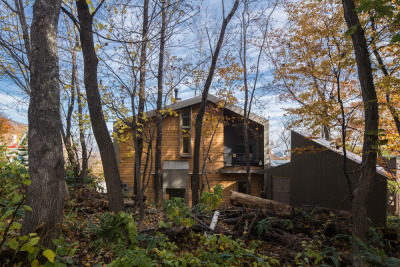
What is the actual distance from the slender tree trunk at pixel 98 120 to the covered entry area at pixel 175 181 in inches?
382

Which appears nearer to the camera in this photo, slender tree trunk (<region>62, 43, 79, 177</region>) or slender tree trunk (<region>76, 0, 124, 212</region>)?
slender tree trunk (<region>76, 0, 124, 212</region>)

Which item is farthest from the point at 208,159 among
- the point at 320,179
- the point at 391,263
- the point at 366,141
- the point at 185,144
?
the point at 391,263

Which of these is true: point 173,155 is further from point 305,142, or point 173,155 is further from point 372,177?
point 372,177

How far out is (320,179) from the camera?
33.4ft

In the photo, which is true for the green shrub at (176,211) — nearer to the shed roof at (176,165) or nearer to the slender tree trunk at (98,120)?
the slender tree trunk at (98,120)

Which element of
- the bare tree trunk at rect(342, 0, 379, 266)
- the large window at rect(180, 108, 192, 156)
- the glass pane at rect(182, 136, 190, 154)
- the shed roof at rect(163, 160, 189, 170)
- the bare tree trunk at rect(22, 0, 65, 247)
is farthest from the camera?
the glass pane at rect(182, 136, 190, 154)

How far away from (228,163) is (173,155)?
3439 millimetres

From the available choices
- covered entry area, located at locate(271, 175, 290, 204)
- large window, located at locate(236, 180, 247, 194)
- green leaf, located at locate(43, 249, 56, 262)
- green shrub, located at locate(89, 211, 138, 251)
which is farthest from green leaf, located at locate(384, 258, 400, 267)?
large window, located at locate(236, 180, 247, 194)

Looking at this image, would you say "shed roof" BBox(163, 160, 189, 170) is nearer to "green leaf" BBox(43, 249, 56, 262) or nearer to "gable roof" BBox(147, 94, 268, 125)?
"gable roof" BBox(147, 94, 268, 125)

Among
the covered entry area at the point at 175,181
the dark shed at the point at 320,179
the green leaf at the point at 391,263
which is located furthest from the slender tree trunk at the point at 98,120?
the covered entry area at the point at 175,181

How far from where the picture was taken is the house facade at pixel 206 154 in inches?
611

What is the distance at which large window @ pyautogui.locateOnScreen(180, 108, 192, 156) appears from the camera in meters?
16.0

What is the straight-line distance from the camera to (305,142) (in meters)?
10.8

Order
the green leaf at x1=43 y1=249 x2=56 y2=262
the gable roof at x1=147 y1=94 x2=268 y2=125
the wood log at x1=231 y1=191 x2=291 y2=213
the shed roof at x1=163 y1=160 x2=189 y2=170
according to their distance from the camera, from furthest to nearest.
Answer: the shed roof at x1=163 y1=160 x2=189 y2=170
the gable roof at x1=147 y1=94 x2=268 y2=125
the wood log at x1=231 y1=191 x2=291 y2=213
the green leaf at x1=43 y1=249 x2=56 y2=262
